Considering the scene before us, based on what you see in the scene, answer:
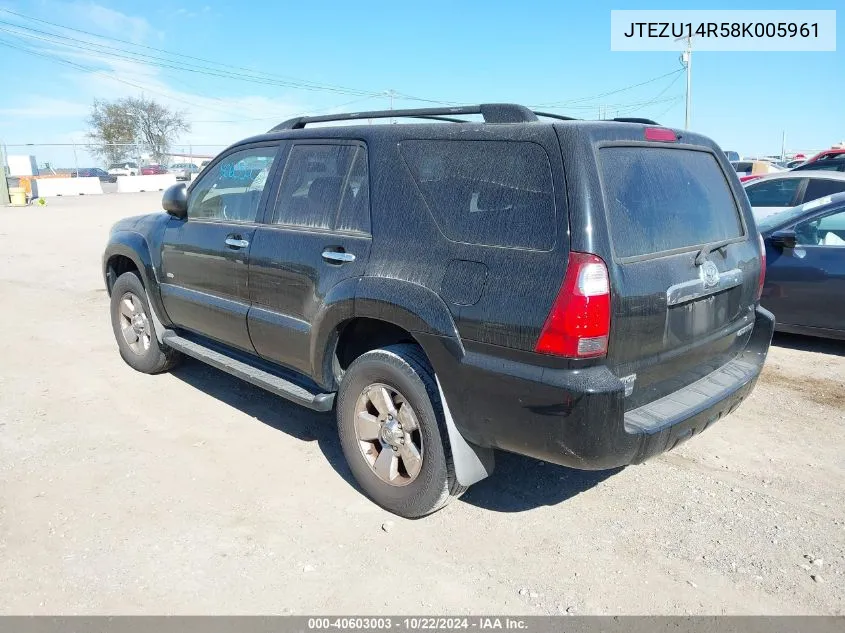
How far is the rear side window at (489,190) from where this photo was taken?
2.76 m

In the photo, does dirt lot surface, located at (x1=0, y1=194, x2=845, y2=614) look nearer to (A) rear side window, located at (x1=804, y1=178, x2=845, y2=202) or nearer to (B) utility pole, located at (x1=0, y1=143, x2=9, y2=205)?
(A) rear side window, located at (x1=804, y1=178, x2=845, y2=202)

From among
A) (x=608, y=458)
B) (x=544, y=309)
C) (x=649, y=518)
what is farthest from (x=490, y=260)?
(x=649, y=518)

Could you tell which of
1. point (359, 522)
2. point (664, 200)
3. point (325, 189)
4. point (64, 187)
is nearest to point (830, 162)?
point (664, 200)

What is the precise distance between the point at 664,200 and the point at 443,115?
124 cm

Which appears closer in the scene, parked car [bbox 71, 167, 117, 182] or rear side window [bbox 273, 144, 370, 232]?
rear side window [bbox 273, 144, 370, 232]

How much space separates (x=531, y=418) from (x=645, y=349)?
0.56 meters

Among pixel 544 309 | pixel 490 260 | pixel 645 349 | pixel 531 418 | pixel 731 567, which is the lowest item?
pixel 731 567

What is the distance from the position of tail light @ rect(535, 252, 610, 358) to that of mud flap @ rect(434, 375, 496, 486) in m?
0.65

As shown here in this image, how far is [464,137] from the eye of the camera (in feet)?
10.1

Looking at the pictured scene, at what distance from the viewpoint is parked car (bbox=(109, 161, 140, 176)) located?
152 ft

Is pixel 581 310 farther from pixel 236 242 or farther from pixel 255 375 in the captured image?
pixel 236 242

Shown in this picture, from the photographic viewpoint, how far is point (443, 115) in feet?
11.8

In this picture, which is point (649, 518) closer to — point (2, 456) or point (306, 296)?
point (306, 296)

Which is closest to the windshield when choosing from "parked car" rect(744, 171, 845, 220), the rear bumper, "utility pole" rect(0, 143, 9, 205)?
"parked car" rect(744, 171, 845, 220)
